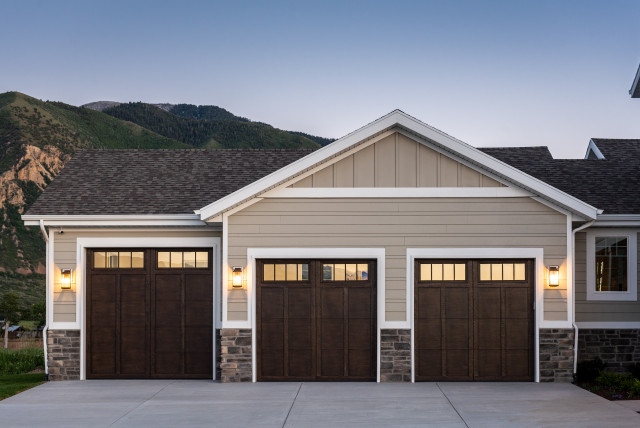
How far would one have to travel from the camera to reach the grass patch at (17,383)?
415 inches

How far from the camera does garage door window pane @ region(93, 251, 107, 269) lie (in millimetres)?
11898

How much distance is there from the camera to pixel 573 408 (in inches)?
349

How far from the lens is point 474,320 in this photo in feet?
36.3

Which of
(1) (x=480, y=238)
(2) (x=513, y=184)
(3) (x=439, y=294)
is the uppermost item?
(2) (x=513, y=184)

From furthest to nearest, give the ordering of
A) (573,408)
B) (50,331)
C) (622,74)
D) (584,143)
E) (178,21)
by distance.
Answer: (584,143), (178,21), (622,74), (50,331), (573,408)

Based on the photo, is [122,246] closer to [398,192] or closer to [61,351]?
[61,351]

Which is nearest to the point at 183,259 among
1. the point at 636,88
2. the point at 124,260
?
the point at 124,260

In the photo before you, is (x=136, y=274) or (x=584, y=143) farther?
(x=584, y=143)

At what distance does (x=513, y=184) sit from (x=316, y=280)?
3803 millimetres

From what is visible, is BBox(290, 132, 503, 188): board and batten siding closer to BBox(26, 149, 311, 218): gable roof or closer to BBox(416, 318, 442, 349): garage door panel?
BBox(416, 318, 442, 349): garage door panel

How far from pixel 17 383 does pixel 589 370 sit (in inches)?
408

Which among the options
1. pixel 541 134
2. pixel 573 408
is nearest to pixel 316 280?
pixel 573 408

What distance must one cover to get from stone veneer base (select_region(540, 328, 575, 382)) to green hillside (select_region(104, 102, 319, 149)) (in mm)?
77656

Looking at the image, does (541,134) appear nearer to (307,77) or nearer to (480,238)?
(307,77)
